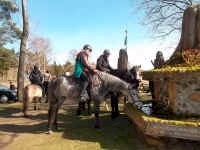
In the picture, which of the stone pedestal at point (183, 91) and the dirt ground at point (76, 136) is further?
the dirt ground at point (76, 136)

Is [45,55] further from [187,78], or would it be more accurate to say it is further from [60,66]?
[187,78]

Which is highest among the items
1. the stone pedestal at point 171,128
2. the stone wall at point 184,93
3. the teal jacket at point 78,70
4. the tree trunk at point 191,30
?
the tree trunk at point 191,30

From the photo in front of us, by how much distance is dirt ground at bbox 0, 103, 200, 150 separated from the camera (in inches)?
321

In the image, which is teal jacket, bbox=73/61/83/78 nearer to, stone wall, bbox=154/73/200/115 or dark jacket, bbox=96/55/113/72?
dark jacket, bbox=96/55/113/72

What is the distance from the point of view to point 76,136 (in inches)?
362

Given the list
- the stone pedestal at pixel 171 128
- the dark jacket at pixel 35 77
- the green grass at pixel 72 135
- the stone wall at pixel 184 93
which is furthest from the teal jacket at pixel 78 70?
the dark jacket at pixel 35 77

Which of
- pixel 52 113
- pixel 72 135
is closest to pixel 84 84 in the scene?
pixel 52 113

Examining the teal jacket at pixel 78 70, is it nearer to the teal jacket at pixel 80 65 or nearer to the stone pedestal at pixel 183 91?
the teal jacket at pixel 80 65

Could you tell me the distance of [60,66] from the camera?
5478 centimetres

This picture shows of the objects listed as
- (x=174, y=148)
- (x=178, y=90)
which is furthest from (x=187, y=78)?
(x=174, y=148)

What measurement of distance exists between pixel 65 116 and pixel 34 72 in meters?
2.79

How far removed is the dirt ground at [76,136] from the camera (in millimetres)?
8161

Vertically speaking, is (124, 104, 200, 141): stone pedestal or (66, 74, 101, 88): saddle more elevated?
(66, 74, 101, 88): saddle

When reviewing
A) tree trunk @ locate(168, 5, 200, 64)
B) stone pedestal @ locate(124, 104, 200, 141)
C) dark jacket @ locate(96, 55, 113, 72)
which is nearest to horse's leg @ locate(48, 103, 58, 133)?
dark jacket @ locate(96, 55, 113, 72)
